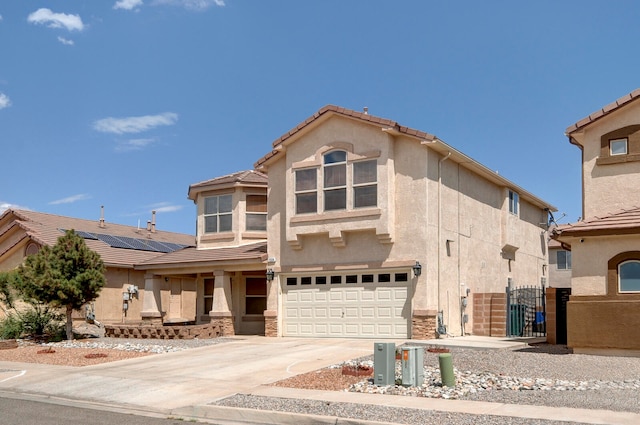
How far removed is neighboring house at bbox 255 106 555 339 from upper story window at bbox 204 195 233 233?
146 inches

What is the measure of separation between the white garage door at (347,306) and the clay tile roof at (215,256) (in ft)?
5.90

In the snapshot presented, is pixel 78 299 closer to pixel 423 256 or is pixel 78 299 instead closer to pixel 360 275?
pixel 360 275

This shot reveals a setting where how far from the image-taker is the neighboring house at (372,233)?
22.6 meters

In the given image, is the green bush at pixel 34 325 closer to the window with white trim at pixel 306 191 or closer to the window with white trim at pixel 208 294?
the window with white trim at pixel 208 294

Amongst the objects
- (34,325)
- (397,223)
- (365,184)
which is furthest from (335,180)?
(34,325)

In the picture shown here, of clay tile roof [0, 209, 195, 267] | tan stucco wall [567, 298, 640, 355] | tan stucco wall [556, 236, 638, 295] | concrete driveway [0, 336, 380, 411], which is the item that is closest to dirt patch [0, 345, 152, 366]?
concrete driveway [0, 336, 380, 411]

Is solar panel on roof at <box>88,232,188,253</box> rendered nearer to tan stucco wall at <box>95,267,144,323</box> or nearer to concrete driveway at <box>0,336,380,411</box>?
tan stucco wall at <box>95,267,144,323</box>

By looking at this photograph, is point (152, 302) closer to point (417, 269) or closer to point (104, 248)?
point (104, 248)

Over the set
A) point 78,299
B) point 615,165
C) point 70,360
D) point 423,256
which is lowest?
point 70,360

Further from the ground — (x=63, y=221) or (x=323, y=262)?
(x=63, y=221)

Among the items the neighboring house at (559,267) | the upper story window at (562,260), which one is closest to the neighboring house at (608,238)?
the neighboring house at (559,267)

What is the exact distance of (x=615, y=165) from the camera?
19.7 m

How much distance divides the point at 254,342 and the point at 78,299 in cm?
667

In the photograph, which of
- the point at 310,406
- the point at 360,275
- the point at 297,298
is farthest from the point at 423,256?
the point at 310,406
